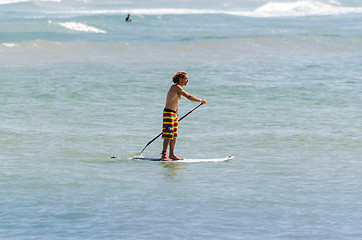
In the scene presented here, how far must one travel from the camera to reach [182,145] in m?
12.3

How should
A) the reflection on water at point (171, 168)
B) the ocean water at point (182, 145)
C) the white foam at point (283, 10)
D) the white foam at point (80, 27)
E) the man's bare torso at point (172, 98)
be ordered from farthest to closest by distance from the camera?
the white foam at point (283, 10) < the white foam at point (80, 27) < the man's bare torso at point (172, 98) < the reflection on water at point (171, 168) < the ocean water at point (182, 145)

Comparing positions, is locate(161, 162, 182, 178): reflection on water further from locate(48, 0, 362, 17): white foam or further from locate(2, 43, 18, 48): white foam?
locate(48, 0, 362, 17): white foam

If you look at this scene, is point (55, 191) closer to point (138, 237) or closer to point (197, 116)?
point (138, 237)

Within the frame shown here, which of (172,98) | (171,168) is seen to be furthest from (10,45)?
(171,168)

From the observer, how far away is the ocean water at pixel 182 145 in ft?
24.2

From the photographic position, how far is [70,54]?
27.2m

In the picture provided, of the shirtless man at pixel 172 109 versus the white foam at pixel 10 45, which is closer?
the shirtless man at pixel 172 109

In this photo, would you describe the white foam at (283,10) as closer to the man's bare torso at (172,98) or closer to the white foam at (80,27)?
the white foam at (80,27)

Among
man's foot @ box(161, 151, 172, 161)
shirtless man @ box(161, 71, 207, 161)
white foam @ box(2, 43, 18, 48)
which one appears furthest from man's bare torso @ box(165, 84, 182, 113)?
white foam @ box(2, 43, 18, 48)

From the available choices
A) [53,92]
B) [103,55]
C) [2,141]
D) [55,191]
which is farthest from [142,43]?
[55,191]

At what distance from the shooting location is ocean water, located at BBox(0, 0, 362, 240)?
7.38m

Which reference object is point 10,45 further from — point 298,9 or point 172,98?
point 298,9

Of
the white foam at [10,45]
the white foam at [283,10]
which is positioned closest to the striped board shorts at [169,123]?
the white foam at [10,45]

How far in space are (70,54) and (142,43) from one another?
21.7 feet
